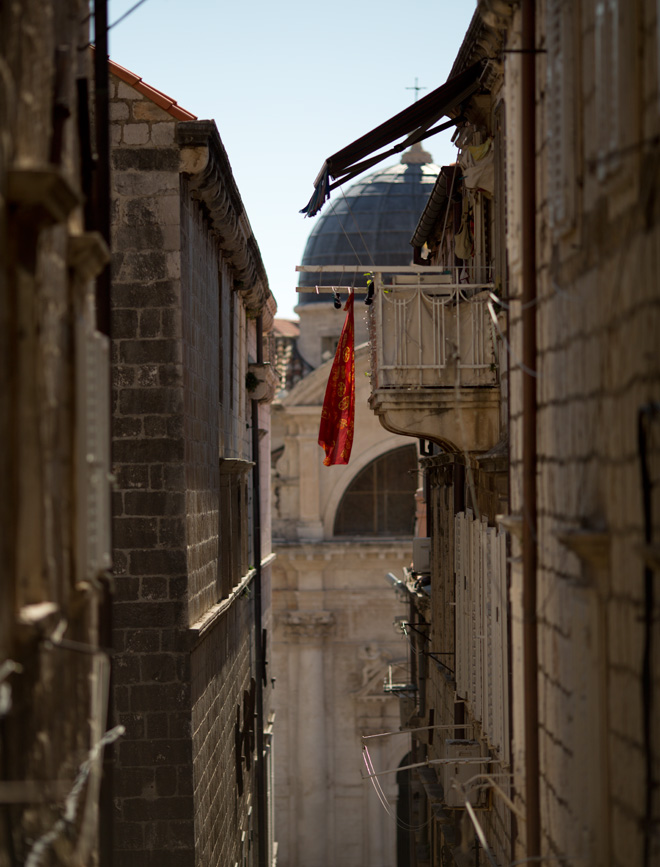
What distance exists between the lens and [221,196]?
12.3 m

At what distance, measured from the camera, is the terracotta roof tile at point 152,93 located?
10883 mm

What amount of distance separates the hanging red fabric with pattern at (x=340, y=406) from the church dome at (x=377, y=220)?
21.8 metres

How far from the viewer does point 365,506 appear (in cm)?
3073

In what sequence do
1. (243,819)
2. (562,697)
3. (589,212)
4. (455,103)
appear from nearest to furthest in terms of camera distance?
(589,212)
(562,697)
(455,103)
(243,819)

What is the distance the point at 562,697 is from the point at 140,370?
5526 millimetres

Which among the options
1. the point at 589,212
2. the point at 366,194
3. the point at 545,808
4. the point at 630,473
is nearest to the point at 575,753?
the point at 545,808

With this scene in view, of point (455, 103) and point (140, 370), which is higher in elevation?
point (455, 103)

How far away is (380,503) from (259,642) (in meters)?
11.7

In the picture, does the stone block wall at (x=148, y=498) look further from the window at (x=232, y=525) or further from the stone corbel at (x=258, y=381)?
the stone corbel at (x=258, y=381)

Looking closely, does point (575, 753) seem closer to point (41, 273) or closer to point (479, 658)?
point (41, 273)

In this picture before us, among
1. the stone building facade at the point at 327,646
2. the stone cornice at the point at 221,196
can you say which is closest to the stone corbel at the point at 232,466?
the stone cornice at the point at 221,196

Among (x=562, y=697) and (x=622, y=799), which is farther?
(x=562, y=697)

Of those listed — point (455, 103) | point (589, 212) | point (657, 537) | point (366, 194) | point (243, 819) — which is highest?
point (366, 194)

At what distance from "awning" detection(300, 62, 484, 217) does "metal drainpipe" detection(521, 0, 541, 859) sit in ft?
13.2
